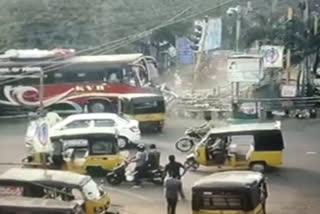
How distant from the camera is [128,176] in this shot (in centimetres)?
2181

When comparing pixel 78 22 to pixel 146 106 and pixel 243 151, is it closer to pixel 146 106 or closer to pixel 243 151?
pixel 146 106

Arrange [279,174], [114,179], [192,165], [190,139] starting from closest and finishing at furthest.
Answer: [114,179]
[279,174]
[192,165]
[190,139]

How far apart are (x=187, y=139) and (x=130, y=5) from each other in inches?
756

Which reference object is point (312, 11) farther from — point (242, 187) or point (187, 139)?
point (242, 187)

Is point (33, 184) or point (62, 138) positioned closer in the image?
point (33, 184)

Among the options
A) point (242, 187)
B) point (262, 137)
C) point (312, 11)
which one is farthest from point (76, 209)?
point (312, 11)

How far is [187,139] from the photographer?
84.5ft

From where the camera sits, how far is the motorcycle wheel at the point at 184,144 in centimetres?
2564

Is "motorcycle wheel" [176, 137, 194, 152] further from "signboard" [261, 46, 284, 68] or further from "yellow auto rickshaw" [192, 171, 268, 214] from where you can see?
"yellow auto rickshaw" [192, 171, 268, 214]

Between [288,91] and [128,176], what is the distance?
41.6ft

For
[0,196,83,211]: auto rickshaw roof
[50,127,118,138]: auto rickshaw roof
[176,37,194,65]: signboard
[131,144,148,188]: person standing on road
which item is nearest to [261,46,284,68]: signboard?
[176,37,194,65]: signboard

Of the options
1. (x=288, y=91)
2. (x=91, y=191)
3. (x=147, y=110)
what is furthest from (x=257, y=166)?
(x=288, y=91)

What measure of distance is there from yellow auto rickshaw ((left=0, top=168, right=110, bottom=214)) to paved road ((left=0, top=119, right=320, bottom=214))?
2.02m

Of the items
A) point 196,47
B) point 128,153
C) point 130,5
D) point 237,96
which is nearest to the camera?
point 128,153
